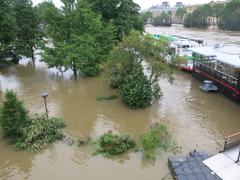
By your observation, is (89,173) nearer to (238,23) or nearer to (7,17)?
(7,17)

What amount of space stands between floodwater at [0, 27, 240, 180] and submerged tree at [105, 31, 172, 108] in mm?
824

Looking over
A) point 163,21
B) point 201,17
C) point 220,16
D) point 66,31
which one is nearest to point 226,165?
point 66,31

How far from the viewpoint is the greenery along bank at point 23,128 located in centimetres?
1168

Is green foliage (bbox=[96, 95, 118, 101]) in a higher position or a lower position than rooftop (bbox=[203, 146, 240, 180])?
lower

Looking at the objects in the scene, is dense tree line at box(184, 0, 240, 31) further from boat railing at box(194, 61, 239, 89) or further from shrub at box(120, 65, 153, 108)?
shrub at box(120, 65, 153, 108)

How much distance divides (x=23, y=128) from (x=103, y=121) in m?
4.38

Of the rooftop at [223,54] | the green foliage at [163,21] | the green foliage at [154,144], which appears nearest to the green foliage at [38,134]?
the green foliage at [154,144]

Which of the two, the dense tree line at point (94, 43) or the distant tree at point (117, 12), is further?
the distant tree at point (117, 12)

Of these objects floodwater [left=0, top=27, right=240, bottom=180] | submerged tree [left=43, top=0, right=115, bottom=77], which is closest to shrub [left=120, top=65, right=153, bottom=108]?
floodwater [left=0, top=27, right=240, bottom=180]

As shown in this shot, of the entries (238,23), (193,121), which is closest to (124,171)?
(193,121)

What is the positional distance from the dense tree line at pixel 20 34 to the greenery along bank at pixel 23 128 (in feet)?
46.5

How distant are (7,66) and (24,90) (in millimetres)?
8549

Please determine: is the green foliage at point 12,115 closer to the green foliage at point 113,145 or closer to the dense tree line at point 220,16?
the green foliage at point 113,145

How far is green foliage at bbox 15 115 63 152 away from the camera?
11828 millimetres
